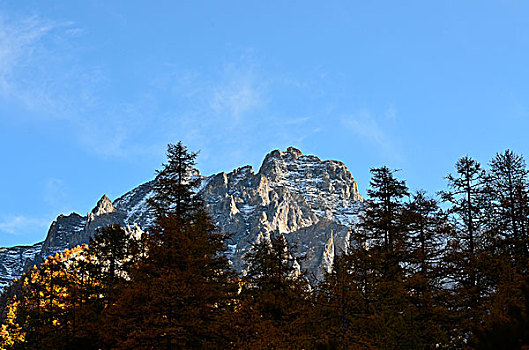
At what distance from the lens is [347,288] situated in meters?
15.1

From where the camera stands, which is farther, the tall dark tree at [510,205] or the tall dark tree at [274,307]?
the tall dark tree at [510,205]

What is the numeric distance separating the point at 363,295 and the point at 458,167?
34.6 ft

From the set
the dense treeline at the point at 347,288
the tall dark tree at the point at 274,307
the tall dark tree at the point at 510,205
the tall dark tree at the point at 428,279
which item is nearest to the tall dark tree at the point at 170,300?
the dense treeline at the point at 347,288

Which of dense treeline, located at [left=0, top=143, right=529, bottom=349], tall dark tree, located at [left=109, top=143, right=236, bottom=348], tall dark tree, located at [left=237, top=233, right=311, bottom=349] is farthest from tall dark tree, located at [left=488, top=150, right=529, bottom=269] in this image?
tall dark tree, located at [left=109, top=143, right=236, bottom=348]

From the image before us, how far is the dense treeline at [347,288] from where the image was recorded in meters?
16.2

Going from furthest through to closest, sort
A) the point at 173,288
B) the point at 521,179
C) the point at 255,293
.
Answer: the point at 255,293 → the point at 521,179 → the point at 173,288

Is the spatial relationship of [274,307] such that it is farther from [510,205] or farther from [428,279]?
[510,205]

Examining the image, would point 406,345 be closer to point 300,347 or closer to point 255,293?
point 300,347

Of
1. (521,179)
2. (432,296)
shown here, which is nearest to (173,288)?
(432,296)

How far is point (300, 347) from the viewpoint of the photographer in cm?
1486

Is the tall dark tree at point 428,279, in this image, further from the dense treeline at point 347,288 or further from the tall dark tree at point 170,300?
the tall dark tree at point 170,300

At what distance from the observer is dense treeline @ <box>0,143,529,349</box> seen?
53.1ft

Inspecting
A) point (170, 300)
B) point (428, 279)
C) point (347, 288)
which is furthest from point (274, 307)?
point (347, 288)

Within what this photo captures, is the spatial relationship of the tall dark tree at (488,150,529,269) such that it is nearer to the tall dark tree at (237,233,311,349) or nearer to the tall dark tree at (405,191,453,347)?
the tall dark tree at (405,191,453,347)
